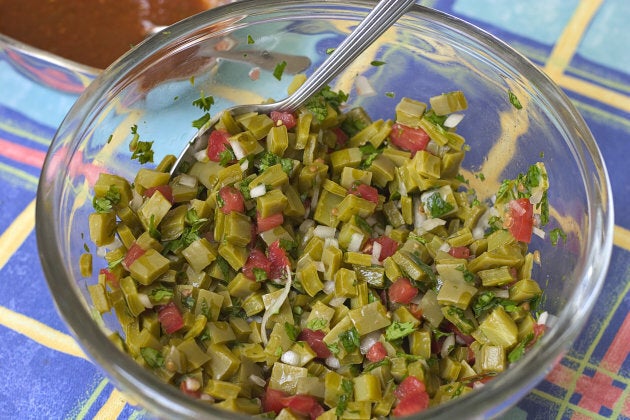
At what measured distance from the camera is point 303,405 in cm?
154

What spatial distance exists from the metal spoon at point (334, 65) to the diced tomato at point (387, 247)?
15.2 inches

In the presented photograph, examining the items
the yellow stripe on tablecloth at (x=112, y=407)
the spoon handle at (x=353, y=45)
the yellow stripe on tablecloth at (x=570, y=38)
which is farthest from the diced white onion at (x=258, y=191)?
the yellow stripe on tablecloth at (x=570, y=38)

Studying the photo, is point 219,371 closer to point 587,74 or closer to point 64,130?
point 64,130

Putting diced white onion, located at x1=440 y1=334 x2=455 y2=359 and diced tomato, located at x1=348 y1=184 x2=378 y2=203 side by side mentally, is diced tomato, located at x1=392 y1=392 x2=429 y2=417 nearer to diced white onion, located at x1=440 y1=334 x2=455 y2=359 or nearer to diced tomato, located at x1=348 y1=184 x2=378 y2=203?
diced white onion, located at x1=440 y1=334 x2=455 y2=359

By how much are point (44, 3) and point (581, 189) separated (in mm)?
1879

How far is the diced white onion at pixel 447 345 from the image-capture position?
5.46 feet

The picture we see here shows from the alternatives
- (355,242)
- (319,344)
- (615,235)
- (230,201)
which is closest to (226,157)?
(230,201)

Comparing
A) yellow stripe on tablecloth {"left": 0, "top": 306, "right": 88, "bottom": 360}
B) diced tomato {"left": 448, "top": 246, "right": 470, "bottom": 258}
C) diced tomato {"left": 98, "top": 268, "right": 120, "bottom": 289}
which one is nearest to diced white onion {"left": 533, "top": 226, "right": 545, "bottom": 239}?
diced tomato {"left": 448, "top": 246, "right": 470, "bottom": 258}

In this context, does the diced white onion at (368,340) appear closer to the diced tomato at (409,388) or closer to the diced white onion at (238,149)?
the diced tomato at (409,388)

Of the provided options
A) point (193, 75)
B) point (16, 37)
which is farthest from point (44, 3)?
point (193, 75)

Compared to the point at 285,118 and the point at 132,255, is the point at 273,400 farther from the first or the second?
the point at 285,118

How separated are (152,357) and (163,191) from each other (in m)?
0.39

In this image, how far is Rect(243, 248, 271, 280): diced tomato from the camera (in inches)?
67.1

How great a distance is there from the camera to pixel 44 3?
8.68 feet
